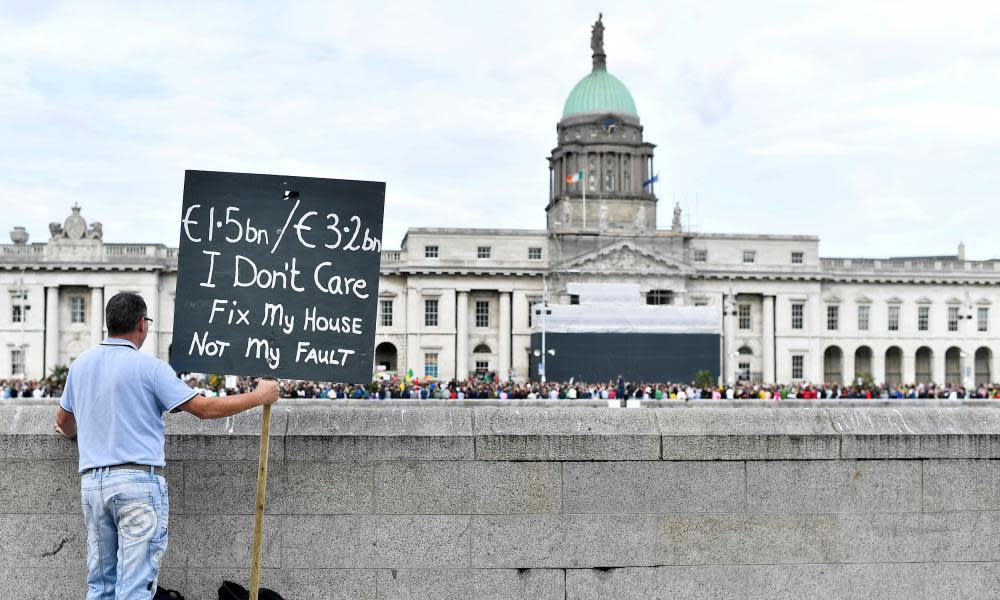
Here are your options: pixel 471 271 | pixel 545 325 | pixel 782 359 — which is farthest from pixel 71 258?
pixel 782 359

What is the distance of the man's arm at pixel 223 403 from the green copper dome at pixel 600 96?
8895 centimetres

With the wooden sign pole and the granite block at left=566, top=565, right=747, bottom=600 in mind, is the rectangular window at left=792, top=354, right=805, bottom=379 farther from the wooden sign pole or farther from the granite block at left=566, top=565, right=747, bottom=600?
the wooden sign pole

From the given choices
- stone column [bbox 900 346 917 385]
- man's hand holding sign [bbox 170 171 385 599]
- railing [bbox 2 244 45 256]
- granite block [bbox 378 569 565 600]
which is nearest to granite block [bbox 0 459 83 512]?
man's hand holding sign [bbox 170 171 385 599]

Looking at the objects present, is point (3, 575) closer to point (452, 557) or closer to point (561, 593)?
point (452, 557)

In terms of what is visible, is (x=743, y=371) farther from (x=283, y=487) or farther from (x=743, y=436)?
(x=283, y=487)

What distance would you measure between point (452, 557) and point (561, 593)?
815 millimetres

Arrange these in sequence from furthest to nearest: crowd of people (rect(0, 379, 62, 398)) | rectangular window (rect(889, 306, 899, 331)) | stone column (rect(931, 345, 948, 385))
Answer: stone column (rect(931, 345, 948, 385)) → rectangular window (rect(889, 306, 899, 331)) → crowd of people (rect(0, 379, 62, 398))

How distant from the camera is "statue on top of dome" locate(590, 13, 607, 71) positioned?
3880 inches

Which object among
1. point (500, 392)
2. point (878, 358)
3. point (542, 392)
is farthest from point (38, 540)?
point (878, 358)

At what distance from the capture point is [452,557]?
7141mm

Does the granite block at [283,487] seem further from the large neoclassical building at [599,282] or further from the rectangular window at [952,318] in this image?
the rectangular window at [952,318]

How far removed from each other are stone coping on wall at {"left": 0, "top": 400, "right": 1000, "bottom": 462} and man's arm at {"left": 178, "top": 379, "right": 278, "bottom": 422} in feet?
3.53

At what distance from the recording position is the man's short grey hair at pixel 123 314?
5.67 m

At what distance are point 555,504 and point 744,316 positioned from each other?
75.9m
